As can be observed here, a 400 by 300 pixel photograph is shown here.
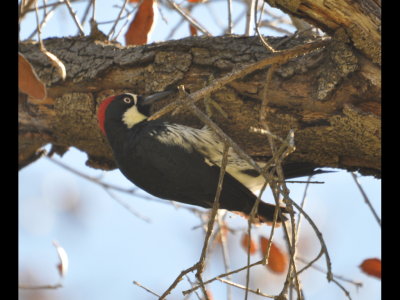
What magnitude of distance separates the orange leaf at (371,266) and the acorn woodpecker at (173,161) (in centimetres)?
53

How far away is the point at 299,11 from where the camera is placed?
9.36 feet

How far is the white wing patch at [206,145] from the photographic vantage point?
3531 mm

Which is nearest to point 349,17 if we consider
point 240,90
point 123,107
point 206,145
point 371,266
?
point 240,90

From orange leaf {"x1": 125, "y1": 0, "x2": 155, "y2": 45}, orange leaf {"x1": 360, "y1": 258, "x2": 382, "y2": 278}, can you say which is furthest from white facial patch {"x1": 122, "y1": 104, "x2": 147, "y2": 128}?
orange leaf {"x1": 360, "y1": 258, "x2": 382, "y2": 278}

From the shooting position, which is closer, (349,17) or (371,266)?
(349,17)

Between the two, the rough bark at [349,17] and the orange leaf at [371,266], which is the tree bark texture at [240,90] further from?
the orange leaf at [371,266]

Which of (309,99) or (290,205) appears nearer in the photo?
(290,205)

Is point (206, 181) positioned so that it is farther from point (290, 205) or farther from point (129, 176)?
point (290, 205)

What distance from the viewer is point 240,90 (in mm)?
3338

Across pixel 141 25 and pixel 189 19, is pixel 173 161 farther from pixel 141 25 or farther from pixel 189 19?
pixel 189 19

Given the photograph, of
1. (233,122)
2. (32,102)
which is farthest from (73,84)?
(233,122)

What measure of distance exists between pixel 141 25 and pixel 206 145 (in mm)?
939
